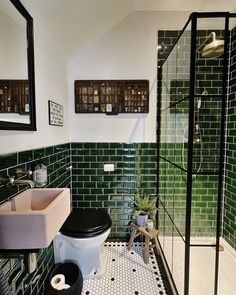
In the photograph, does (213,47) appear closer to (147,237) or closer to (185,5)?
(185,5)

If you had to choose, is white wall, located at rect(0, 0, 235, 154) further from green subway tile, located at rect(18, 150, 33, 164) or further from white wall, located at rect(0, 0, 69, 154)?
green subway tile, located at rect(18, 150, 33, 164)

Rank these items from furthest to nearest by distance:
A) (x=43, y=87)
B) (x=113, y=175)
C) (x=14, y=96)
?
(x=113, y=175), (x=43, y=87), (x=14, y=96)

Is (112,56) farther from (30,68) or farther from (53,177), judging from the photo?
(53,177)

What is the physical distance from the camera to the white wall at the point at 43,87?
133cm

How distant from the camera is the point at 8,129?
46.2 inches

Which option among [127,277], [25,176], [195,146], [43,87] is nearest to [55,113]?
[43,87]

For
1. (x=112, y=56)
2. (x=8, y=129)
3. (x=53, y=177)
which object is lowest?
(x=53, y=177)

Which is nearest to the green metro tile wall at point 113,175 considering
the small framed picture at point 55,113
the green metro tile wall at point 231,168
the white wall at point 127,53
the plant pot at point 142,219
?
the plant pot at point 142,219

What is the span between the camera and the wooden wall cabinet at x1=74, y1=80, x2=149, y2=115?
2.50m

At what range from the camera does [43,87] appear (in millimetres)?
1749

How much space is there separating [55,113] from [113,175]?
1.06m

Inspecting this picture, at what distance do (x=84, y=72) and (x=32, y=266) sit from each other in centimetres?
209

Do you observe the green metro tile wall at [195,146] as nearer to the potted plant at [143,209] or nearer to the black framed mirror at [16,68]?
the potted plant at [143,209]

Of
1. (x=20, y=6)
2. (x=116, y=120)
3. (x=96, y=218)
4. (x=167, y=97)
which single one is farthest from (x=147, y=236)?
(x=20, y=6)
